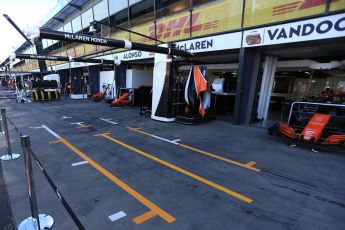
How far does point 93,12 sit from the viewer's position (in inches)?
669

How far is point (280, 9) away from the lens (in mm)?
6414

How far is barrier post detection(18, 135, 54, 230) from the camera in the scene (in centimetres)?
208

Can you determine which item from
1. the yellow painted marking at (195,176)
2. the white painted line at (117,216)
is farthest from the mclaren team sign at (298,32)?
the white painted line at (117,216)

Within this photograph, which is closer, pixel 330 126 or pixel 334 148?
pixel 334 148

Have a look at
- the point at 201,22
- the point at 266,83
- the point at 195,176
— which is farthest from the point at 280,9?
the point at 195,176

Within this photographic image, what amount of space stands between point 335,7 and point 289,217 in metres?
5.67

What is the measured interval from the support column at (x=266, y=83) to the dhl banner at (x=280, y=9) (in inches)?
70.7

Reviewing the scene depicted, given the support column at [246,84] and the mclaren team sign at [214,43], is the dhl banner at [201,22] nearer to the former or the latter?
the mclaren team sign at [214,43]

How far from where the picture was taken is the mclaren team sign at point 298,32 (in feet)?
17.7

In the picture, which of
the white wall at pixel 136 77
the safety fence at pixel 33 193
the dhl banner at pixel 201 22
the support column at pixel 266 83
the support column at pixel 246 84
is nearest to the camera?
A: the safety fence at pixel 33 193

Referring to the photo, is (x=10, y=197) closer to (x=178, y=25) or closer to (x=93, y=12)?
(x=178, y=25)

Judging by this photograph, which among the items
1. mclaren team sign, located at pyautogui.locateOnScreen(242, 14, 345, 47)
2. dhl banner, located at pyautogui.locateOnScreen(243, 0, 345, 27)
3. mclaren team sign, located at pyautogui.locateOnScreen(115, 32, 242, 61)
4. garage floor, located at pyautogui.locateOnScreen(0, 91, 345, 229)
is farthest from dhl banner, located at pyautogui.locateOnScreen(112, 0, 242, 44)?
garage floor, located at pyautogui.locateOnScreen(0, 91, 345, 229)

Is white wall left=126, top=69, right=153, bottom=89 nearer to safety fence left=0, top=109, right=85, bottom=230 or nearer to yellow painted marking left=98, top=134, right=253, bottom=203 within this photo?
yellow painted marking left=98, top=134, right=253, bottom=203

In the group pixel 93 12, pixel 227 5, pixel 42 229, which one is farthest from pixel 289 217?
pixel 93 12
